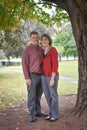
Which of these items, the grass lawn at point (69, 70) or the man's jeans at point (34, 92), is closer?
the man's jeans at point (34, 92)

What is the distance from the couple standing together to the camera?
286 inches

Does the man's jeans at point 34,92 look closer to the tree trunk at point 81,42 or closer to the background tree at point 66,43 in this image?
the tree trunk at point 81,42

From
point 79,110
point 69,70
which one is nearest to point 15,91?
point 79,110

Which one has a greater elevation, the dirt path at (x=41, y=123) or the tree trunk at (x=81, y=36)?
the tree trunk at (x=81, y=36)

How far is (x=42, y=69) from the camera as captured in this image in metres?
7.47

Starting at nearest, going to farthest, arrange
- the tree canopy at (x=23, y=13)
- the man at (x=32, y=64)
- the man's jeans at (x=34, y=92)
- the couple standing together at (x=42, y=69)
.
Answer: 1. the couple standing together at (x=42, y=69)
2. the man at (x=32, y=64)
3. the man's jeans at (x=34, y=92)
4. the tree canopy at (x=23, y=13)

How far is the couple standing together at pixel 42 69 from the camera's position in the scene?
7254 millimetres

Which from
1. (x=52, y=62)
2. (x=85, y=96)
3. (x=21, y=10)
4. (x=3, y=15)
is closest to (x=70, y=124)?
A: (x=85, y=96)

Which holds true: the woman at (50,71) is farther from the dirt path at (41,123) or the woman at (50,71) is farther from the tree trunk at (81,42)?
the tree trunk at (81,42)

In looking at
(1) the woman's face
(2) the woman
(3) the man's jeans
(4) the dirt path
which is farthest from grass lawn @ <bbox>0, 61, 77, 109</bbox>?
(1) the woman's face

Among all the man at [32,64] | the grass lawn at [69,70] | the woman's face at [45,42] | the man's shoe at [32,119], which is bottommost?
the grass lawn at [69,70]

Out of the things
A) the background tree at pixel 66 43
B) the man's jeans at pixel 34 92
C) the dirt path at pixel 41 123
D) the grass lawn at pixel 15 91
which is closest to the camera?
the dirt path at pixel 41 123

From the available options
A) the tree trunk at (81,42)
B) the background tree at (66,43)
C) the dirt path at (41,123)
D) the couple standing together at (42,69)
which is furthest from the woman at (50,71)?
the background tree at (66,43)

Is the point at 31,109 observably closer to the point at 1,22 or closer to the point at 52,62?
the point at 52,62
